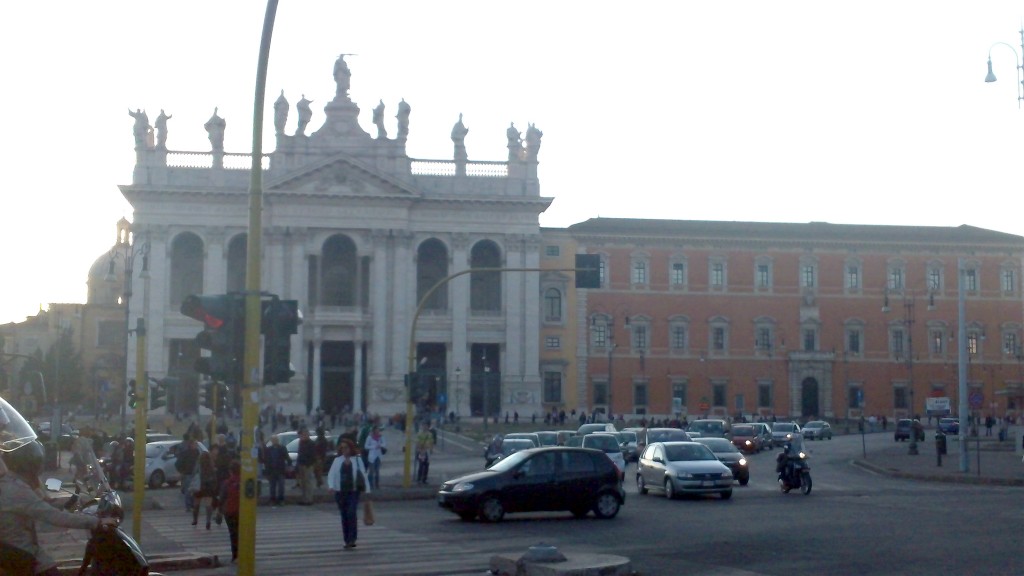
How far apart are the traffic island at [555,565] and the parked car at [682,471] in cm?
1298

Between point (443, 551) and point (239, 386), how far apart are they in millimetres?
6552

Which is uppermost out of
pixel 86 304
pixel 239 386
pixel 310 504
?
pixel 86 304

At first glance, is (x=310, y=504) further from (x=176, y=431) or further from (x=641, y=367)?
(x=641, y=367)

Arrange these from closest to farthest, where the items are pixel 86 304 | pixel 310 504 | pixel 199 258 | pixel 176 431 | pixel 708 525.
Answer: pixel 708 525 → pixel 310 504 → pixel 176 431 → pixel 199 258 → pixel 86 304

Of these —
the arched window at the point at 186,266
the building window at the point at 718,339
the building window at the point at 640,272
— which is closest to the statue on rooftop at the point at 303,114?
the arched window at the point at 186,266

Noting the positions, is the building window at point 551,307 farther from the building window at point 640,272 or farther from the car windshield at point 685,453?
the car windshield at point 685,453

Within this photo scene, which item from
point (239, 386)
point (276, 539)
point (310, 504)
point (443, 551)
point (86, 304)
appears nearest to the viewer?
point (239, 386)

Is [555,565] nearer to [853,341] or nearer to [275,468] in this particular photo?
[275,468]

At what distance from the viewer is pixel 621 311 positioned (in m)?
78.8

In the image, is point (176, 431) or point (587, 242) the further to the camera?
point (587, 242)

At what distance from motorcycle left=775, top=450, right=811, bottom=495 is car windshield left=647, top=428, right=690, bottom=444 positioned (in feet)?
33.2

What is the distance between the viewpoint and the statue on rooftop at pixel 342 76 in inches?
2911

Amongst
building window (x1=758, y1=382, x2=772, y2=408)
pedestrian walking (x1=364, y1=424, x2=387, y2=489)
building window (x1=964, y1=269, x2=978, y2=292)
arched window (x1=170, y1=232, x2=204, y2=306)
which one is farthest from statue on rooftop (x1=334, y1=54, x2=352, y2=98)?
pedestrian walking (x1=364, y1=424, x2=387, y2=489)

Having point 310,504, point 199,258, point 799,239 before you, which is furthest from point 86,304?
point 310,504
